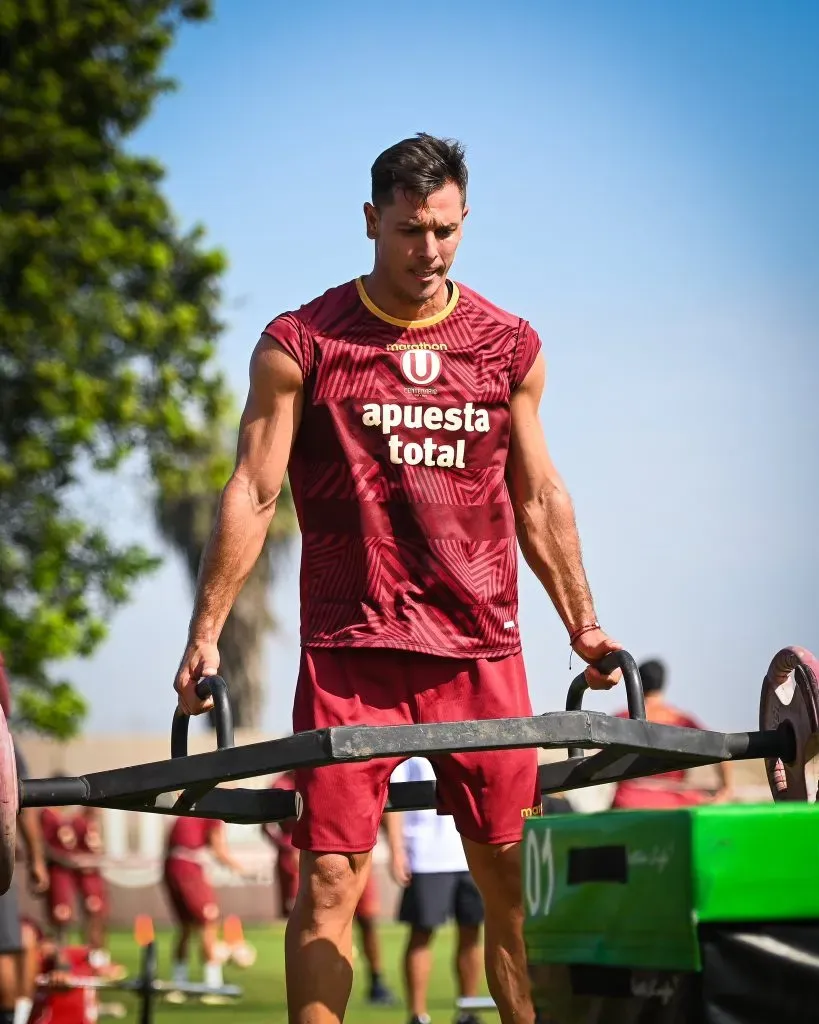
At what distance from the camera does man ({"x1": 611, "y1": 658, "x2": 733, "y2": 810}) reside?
10.0 meters

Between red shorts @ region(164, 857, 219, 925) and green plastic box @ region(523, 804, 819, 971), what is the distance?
11314 millimetres

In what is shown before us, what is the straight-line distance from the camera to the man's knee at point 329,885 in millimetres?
4039

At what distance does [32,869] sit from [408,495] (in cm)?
527

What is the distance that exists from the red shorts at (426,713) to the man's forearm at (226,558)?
25 centimetres

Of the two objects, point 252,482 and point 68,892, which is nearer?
point 252,482

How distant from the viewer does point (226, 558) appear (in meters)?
4.28

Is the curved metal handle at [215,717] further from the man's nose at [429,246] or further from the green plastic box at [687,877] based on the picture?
the man's nose at [429,246]

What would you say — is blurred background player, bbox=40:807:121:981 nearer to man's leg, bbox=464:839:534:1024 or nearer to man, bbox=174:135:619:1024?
man's leg, bbox=464:839:534:1024

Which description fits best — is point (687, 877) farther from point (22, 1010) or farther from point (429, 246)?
point (22, 1010)

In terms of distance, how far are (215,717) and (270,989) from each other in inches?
402

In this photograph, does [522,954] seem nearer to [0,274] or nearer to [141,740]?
[0,274]

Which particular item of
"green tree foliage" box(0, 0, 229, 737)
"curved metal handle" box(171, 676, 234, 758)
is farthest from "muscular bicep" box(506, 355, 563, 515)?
"green tree foliage" box(0, 0, 229, 737)

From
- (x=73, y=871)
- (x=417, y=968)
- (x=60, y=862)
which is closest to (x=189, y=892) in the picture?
(x=60, y=862)

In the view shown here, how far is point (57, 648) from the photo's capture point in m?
20.3
